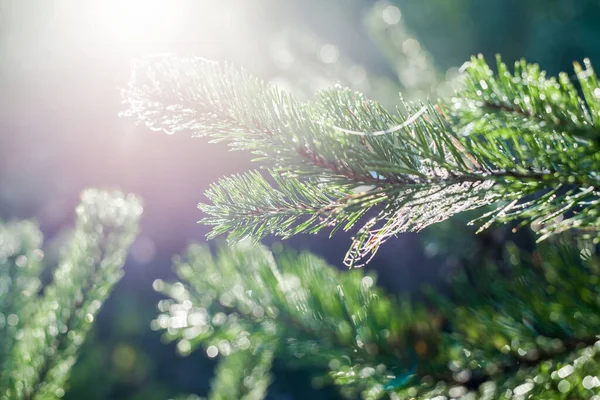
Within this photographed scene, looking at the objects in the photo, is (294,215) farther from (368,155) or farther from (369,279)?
(369,279)

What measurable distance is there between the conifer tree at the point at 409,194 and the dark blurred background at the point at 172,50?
40cm

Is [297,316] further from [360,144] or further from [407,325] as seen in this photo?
[360,144]

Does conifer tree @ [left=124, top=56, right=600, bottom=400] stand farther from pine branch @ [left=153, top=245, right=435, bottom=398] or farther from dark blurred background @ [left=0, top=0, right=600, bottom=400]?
dark blurred background @ [left=0, top=0, right=600, bottom=400]

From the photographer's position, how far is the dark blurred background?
3.27 ft

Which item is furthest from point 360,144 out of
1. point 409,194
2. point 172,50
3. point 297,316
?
point 172,50

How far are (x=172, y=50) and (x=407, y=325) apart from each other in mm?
1727

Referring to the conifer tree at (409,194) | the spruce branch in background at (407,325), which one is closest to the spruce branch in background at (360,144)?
the conifer tree at (409,194)

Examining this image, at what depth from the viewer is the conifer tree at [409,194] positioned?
7.7 inches

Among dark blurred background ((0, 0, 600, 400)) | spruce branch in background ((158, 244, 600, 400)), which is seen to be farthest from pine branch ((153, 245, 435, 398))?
dark blurred background ((0, 0, 600, 400))

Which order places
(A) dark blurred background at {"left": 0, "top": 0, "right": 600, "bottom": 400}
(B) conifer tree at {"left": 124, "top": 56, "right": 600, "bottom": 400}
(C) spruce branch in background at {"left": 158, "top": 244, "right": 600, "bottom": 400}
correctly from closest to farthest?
(B) conifer tree at {"left": 124, "top": 56, "right": 600, "bottom": 400}, (C) spruce branch in background at {"left": 158, "top": 244, "right": 600, "bottom": 400}, (A) dark blurred background at {"left": 0, "top": 0, "right": 600, "bottom": 400}

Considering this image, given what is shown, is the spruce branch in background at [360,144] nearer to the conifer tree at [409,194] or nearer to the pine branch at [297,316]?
the conifer tree at [409,194]

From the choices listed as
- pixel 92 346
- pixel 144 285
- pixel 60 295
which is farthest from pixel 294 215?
pixel 144 285

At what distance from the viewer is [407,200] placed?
22 centimetres

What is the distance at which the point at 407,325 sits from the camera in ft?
1.43
